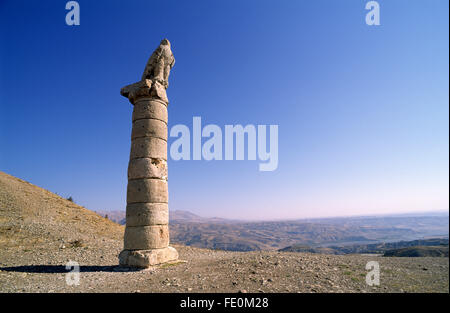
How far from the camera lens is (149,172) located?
9.38 m

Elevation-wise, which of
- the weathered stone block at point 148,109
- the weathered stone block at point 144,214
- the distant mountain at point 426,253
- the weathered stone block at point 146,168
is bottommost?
the distant mountain at point 426,253

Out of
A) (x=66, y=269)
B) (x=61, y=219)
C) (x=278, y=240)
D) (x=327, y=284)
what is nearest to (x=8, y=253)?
(x=66, y=269)

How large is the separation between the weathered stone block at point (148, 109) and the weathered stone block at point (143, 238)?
4.26 meters

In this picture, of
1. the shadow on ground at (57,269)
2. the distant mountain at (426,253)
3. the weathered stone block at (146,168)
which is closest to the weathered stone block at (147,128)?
the weathered stone block at (146,168)

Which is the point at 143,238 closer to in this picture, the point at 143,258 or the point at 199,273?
the point at 143,258

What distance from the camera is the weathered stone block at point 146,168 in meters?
9.38

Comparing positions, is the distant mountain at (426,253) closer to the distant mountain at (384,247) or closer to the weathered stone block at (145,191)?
the distant mountain at (384,247)

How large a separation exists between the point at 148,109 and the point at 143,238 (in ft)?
16.1

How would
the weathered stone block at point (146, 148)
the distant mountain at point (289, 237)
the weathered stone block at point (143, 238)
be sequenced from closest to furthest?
the weathered stone block at point (143, 238)
the weathered stone block at point (146, 148)
the distant mountain at point (289, 237)

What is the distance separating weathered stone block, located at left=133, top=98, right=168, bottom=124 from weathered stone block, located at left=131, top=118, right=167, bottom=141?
0.60 feet

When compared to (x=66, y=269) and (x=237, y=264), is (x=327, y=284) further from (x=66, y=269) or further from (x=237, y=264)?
(x=66, y=269)

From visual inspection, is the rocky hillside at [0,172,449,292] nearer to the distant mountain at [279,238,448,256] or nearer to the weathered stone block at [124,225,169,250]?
the weathered stone block at [124,225,169,250]

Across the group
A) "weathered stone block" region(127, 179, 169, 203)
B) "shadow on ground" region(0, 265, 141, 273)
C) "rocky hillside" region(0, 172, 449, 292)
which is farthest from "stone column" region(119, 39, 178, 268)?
"rocky hillside" region(0, 172, 449, 292)
